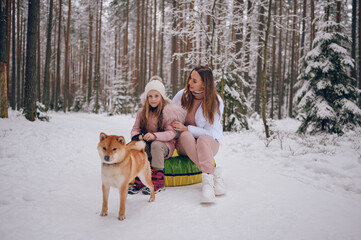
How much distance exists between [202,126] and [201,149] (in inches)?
19.2

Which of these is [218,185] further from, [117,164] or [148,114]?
[117,164]

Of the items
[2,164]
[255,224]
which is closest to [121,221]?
[255,224]

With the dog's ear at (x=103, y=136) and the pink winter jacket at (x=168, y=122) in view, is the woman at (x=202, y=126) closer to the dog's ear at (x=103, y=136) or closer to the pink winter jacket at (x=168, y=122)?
the pink winter jacket at (x=168, y=122)

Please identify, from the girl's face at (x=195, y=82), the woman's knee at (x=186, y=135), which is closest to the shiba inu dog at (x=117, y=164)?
the woman's knee at (x=186, y=135)

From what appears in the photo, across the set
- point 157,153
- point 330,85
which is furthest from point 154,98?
point 330,85

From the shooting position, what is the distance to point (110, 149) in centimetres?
202

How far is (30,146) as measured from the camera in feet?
Result: 16.1

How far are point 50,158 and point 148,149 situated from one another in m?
2.61

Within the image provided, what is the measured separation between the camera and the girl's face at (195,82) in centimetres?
337

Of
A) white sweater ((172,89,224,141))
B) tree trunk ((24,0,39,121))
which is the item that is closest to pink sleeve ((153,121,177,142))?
white sweater ((172,89,224,141))

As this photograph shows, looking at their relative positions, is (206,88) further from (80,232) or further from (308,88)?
(308,88)

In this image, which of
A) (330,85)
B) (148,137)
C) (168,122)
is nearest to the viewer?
(148,137)

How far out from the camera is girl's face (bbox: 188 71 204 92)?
3365 mm

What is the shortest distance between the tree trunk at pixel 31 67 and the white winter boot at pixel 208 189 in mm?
8148
